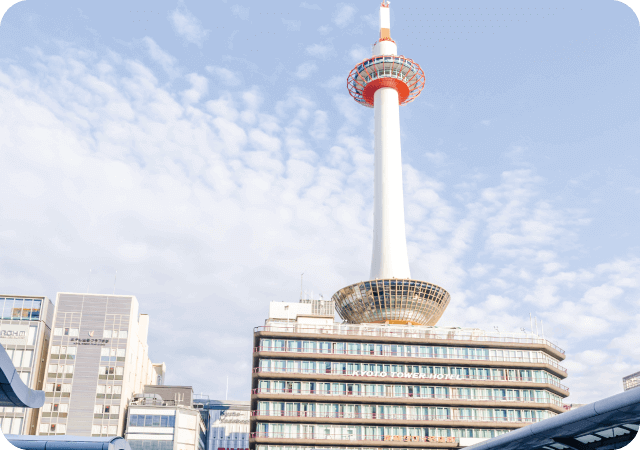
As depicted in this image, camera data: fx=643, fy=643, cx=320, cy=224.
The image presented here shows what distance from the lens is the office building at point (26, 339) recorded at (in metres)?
113

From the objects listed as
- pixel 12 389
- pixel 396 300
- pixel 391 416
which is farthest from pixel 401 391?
pixel 12 389

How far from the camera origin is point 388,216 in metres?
134

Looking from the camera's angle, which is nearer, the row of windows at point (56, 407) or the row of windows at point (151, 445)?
the row of windows at point (151, 445)

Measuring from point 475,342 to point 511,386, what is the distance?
8745mm

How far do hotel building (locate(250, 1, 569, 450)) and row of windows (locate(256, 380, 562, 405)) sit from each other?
16cm

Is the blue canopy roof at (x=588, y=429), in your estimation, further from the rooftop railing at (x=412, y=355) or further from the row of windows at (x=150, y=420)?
the row of windows at (x=150, y=420)

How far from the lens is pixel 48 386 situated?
116 meters

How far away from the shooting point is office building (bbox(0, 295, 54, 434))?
11338 centimetres

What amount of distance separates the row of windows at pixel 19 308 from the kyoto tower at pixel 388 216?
56283mm

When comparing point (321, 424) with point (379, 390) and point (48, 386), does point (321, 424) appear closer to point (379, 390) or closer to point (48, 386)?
point (379, 390)

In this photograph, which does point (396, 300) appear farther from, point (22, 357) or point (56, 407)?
point (22, 357)

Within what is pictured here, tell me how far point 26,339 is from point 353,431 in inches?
2476

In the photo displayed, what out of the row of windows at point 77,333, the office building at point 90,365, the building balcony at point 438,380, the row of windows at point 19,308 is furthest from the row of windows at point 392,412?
the row of windows at point 19,308

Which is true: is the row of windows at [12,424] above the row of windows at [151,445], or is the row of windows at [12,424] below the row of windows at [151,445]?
above
